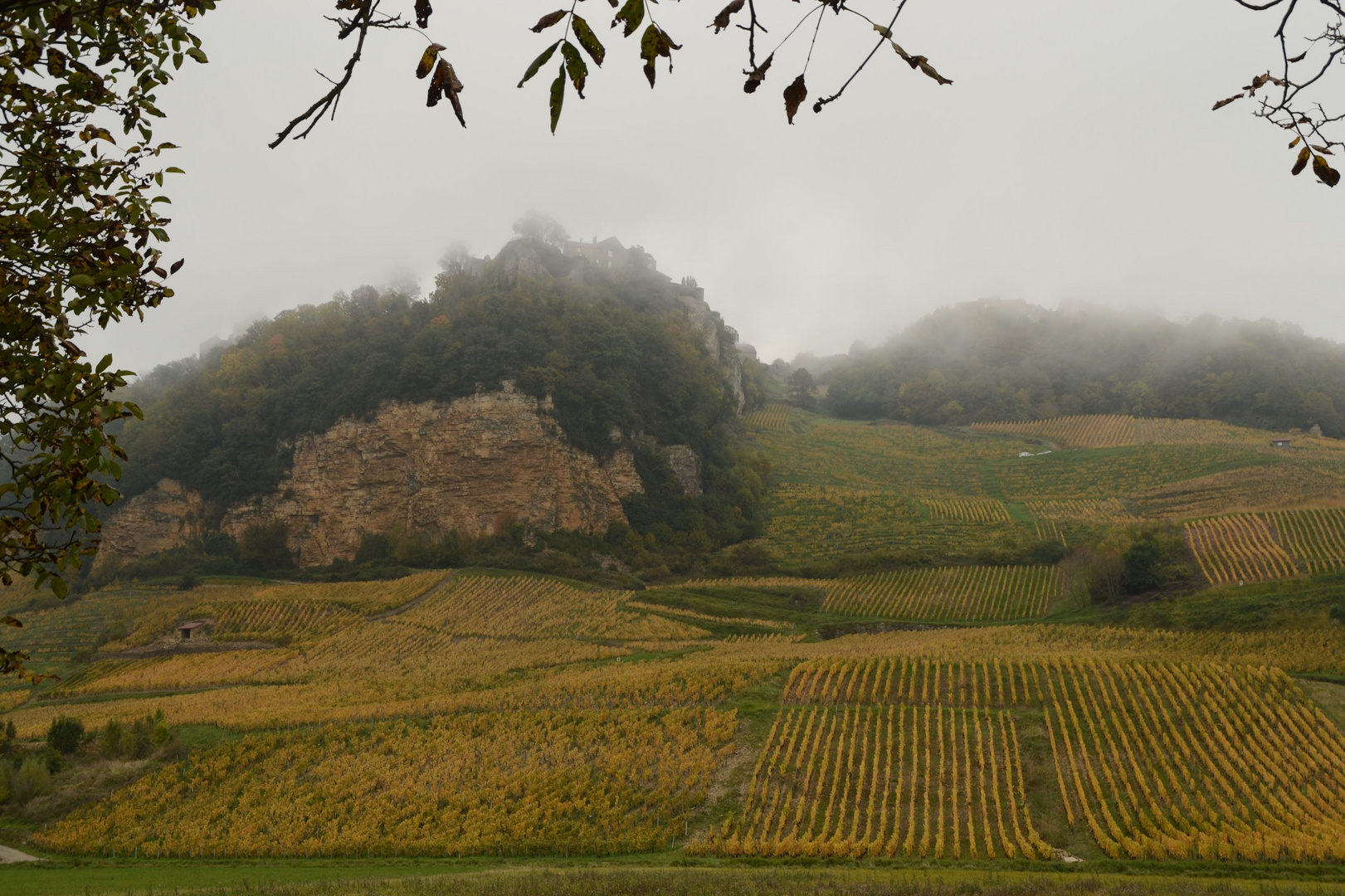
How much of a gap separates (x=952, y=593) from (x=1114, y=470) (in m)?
34.2

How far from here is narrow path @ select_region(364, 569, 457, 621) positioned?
45.5 metres

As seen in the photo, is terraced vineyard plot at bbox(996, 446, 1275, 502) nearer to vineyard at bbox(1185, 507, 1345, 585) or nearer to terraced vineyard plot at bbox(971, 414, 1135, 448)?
terraced vineyard plot at bbox(971, 414, 1135, 448)

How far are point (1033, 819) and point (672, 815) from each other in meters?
7.70

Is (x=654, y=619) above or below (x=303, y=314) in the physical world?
below

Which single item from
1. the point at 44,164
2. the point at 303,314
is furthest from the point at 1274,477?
the point at 303,314

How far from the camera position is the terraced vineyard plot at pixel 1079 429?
8769 cm

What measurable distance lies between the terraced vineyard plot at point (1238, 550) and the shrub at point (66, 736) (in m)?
46.6

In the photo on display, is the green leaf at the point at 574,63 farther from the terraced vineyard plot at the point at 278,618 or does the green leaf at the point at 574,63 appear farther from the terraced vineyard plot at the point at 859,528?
the terraced vineyard plot at the point at 859,528

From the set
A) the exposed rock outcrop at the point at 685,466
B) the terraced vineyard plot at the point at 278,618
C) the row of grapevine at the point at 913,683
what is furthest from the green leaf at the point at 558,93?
the exposed rock outcrop at the point at 685,466

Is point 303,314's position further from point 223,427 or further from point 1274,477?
point 1274,477

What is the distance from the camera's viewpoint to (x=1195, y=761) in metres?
19.6

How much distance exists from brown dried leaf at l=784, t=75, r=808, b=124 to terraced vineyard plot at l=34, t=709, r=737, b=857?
16.8 meters

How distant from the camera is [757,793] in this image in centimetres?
1925

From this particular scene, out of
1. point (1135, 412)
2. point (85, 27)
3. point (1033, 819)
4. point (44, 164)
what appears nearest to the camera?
point (85, 27)
